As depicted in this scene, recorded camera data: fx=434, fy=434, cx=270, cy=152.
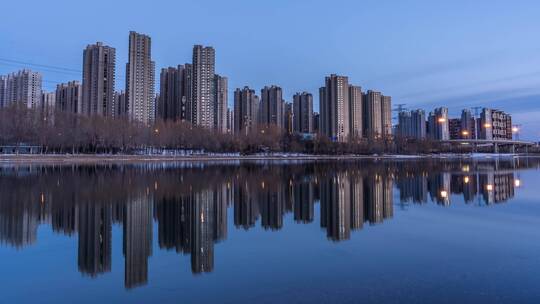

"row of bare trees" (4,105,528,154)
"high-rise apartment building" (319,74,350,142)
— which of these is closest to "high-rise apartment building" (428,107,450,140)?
"high-rise apartment building" (319,74,350,142)

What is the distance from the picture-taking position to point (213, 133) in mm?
86438

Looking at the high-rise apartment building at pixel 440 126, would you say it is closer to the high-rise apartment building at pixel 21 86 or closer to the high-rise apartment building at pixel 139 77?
the high-rise apartment building at pixel 139 77

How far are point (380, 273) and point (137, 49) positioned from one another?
9797 centimetres

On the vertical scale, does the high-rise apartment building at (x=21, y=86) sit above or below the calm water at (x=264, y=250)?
above

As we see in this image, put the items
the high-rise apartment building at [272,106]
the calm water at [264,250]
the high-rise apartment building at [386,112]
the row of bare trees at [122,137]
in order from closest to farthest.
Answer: the calm water at [264,250]
the row of bare trees at [122,137]
the high-rise apartment building at [272,106]
the high-rise apartment building at [386,112]

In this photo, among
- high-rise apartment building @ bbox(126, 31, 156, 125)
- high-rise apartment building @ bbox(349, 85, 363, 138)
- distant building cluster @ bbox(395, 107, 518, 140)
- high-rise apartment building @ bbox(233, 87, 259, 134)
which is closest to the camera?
high-rise apartment building @ bbox(126, 31, 156, 125)

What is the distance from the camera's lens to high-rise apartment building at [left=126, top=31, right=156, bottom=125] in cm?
9556

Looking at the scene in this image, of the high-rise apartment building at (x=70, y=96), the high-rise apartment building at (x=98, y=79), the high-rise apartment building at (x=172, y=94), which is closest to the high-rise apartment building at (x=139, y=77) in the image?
the high-rise apartment building at (x=98, y=79)

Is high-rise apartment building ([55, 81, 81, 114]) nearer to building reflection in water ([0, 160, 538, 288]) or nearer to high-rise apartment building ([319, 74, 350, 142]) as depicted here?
high-rise apartment building ([319, 74, 350, 142])

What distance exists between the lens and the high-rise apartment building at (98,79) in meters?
89.8

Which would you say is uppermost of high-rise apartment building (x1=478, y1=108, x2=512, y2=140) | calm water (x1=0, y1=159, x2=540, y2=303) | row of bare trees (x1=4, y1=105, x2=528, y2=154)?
high-rise apartment building (x1=478, y1=108, x2=512, y2=140)

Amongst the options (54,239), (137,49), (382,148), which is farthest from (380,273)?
(382,148)

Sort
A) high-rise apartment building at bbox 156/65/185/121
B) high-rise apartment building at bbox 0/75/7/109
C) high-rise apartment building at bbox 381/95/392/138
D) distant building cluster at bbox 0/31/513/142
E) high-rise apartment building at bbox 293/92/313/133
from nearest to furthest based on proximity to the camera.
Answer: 1. distant building cluster at bbox 0/31/513/142
2. high-rise apartment building at bbox 0/75/7/109
3. high-rise apartment building at bbox 156/65/185/121
4. high-rise apartment building at bbox 293/92/313/133
5. high-rise apartment building at bbox 381/95/392/138

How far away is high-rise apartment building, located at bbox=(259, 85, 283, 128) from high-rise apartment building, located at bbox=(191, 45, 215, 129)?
118 ft
